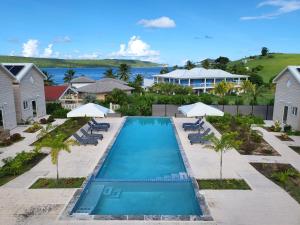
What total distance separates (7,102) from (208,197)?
745 inches

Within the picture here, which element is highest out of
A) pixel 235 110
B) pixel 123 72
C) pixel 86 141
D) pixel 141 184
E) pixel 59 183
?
pixel 123 72

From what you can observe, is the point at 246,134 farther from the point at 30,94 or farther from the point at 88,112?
the point at 30,94

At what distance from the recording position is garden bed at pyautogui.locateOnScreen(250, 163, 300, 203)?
40.0 feet

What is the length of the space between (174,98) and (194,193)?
20890mm

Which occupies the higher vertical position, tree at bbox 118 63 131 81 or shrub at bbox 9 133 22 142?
tree at bbox 118 63 131 81

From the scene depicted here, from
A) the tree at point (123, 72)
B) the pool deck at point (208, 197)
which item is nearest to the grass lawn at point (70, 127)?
the pool deck at point (208, 197)

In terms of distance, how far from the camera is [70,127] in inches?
977

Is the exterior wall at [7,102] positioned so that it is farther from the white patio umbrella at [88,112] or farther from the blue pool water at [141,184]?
the blue pool water at [141,184]

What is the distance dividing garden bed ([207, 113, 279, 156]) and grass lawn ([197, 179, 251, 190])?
5134mm

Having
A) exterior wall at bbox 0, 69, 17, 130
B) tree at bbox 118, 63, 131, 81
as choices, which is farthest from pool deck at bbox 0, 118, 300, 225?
tree at bbox 118, 63, 131, 81

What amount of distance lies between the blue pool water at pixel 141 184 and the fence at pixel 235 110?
1068cm

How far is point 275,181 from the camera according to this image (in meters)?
13.1

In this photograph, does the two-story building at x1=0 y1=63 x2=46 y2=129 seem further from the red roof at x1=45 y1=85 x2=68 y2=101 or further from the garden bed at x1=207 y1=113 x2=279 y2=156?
the garden bed at x1=207 y1=113 x2=279 y2=156

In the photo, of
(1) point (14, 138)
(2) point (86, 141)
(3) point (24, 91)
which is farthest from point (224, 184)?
(3) point (24, 91)
